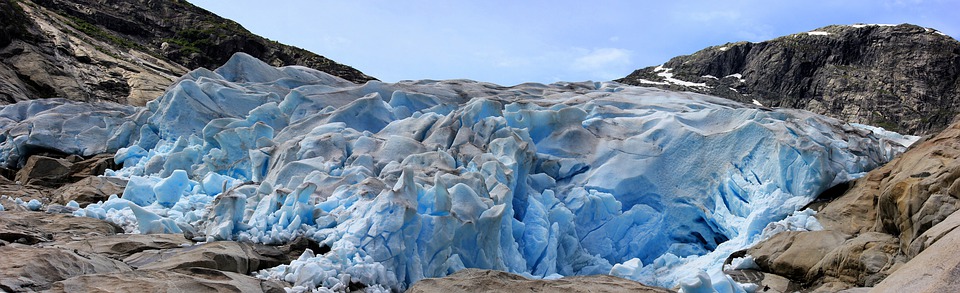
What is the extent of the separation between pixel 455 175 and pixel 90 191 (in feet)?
22.0

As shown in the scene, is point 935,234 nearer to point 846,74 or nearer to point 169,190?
point 169,190

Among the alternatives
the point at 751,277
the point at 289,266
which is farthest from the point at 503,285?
the point at 751,277

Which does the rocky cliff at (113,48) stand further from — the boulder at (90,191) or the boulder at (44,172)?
the boulder at (90,191)

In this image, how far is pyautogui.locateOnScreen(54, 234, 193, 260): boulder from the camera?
815 cm

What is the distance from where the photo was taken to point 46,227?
31.3ft

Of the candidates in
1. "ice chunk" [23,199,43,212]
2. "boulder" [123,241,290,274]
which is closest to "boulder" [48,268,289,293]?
"boulder" [123,241,290,274]

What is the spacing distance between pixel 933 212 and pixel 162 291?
8841 millimetres

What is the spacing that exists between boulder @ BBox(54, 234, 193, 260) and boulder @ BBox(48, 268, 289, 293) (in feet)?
5.13

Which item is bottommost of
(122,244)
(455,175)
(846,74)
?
(122,244)

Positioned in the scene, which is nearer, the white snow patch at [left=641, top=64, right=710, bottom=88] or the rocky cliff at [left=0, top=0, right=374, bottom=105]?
the rocky cliff at [left=0, top=0, right=374, bottom=105]

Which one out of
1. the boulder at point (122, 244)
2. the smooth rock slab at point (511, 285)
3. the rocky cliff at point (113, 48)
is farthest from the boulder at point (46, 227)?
the rocky cliff at point (113, 48)

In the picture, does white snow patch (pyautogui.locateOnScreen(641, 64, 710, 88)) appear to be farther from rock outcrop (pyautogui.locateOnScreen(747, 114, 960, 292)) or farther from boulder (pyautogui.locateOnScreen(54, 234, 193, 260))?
boulder (pyautogui.locateOnScreen(54, 234, 193, 260))

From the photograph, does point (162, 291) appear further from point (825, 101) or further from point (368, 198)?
point (825, 101)

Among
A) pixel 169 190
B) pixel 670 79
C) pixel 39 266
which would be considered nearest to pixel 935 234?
pixel 39 266
